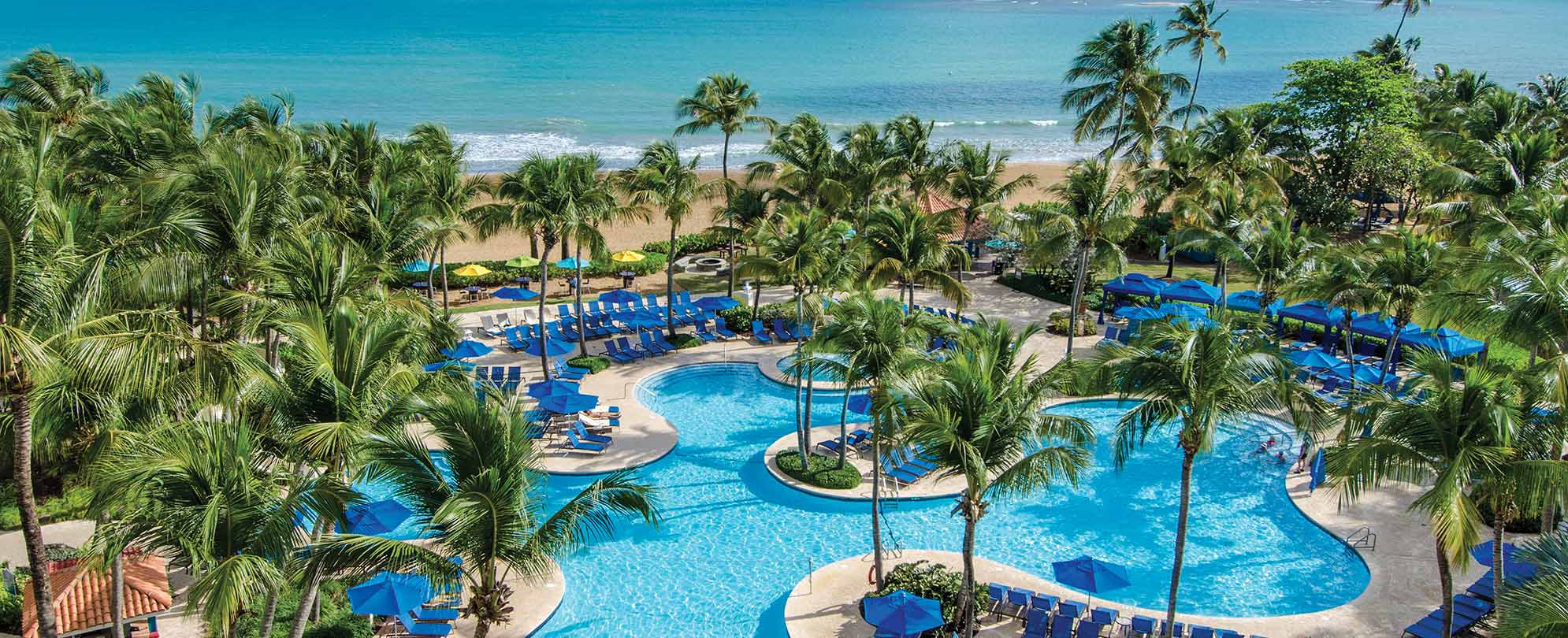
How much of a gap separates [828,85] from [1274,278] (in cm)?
8901

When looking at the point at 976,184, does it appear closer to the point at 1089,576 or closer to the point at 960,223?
the point at 960,223

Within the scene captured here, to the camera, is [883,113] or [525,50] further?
[525,50]

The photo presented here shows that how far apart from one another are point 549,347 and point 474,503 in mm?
18807

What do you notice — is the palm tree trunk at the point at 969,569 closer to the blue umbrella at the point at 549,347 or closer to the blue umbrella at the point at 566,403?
the blue umbrella at the point at 566,403

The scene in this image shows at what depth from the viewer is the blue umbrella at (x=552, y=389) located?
25.6 metres

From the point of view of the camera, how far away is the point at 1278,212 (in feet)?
102

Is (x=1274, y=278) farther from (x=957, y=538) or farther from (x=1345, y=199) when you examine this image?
(x=1345, y=199)

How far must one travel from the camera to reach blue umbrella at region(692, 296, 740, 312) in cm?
3453

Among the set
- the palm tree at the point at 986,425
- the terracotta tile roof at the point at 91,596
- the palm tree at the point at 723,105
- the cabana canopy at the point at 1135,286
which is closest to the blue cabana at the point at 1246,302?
the cabana canopy at the point at 1135,286

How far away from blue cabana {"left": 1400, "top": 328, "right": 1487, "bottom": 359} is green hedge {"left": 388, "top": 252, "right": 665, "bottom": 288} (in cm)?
2454

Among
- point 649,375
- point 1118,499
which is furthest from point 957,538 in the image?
point 649,375

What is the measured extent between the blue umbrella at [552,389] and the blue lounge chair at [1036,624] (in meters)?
12.6

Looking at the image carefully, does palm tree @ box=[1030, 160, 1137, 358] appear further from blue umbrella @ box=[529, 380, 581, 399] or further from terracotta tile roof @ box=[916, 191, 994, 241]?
blue umbrella @ box=[529, 380, 581, 399]

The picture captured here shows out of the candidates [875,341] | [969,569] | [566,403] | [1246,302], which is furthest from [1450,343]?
[566,403]
